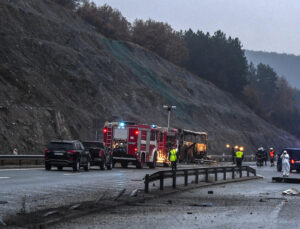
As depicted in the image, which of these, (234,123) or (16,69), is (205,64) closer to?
(234,123)

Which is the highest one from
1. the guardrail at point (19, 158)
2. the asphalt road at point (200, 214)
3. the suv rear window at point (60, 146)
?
the suv rear window at point (60, 146)

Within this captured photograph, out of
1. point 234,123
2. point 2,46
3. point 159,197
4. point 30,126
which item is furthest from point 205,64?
point 159,197

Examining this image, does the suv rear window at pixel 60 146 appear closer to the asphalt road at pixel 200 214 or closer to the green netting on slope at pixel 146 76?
the asphalt road at pixel 200 214

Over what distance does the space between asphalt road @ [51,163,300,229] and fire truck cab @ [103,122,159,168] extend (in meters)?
25.3

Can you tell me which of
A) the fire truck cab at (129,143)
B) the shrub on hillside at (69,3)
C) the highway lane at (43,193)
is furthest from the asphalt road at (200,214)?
the shrub on hillside at (69,3)

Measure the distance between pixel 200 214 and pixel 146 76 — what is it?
79895 millimetres

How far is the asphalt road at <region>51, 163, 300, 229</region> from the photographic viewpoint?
12.7 meters

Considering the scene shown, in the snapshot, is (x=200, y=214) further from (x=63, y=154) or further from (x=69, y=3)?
(x=69, y=3)

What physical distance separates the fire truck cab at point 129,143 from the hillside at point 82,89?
7.75m

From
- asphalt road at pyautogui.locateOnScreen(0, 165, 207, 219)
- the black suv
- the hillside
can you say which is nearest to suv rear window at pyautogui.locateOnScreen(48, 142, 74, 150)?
the black suv

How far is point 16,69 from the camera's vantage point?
61.5 meters

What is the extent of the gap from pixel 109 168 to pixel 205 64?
3835 inches

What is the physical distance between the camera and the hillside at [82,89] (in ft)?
183

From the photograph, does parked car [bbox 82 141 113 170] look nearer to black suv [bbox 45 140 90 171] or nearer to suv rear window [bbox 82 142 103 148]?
suv rear window [bbox 82 142 103 148]
